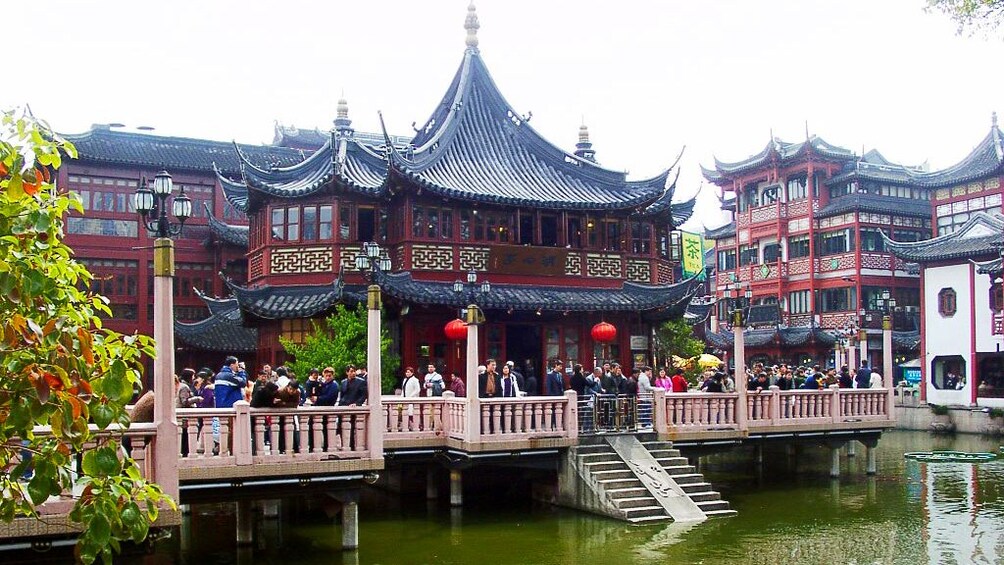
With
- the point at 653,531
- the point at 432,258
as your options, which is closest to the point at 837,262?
the point at 432,258

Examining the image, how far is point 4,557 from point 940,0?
13.2 meters

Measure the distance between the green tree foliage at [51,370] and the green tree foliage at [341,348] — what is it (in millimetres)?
16016

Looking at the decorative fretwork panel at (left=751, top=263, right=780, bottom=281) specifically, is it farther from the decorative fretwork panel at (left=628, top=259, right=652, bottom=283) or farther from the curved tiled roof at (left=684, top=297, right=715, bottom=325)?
the decorative fretwork panel at (left=628, top=259, right=652, bottom=283)

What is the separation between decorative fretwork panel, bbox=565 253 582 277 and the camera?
24922 millimetres

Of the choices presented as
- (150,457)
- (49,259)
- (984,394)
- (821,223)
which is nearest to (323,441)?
(150,457)

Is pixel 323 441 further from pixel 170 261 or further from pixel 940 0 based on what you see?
pixel 940 0

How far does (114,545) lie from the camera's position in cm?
499

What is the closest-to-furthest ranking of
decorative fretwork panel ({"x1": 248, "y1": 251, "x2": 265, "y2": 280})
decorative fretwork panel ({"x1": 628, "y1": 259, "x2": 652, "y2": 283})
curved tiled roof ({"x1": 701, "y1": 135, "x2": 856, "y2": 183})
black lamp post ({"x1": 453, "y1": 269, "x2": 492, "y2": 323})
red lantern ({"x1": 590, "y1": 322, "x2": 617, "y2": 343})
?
black lamp post ({"x1": 453, "y1": 269, "x2": 492, "y2": 323}) < red lantern ({"x1": 590, "y1": 322, "x2": 617, "y2": 343}) < decorative fretwork panel ({"x1": 248, "y1": 251, "x2": 265, "y2": 280}) < decorative fretwork panel ({"x1": 628, "y1": 259, "x2": 652, "y2": 283}) < curved tiled roof ({"x1": 701, "y1": 135, "x2": 856, "y2": 183})

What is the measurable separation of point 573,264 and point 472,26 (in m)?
8.59

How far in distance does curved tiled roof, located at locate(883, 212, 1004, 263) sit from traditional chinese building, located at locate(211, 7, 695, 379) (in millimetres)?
16789

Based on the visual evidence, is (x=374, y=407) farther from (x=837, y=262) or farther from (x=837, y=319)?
(x=837, y=262)

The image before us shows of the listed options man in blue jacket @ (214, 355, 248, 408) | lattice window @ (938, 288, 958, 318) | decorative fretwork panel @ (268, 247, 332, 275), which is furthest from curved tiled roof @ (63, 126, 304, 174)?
lattice window @ (938, 288, 958, 318)

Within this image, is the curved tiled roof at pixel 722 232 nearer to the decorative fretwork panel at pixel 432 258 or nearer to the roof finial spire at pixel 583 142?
the roof finial spire at pixel 583 142

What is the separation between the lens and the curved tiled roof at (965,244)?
37156 millimetres
